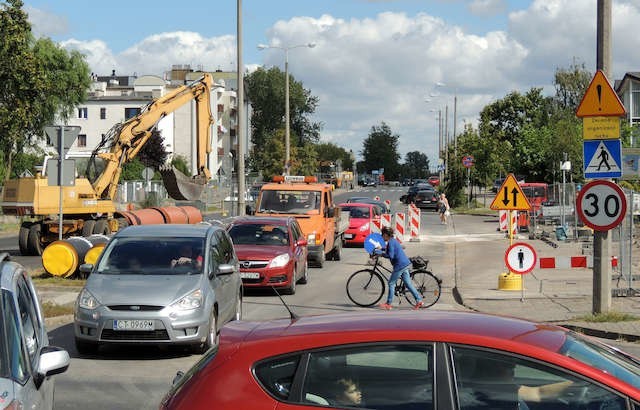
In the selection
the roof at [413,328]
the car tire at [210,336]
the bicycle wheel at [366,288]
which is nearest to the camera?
the roof at [413,328]

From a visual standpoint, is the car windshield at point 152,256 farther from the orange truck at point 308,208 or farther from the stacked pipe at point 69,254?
the orange truck at point 308,208

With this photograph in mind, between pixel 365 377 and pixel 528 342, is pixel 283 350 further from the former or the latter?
pixel 528 342

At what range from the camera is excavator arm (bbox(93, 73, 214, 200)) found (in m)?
31.7

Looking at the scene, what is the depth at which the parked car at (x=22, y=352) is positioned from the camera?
16.1 feet

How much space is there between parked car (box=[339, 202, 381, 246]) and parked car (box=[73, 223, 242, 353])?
20.6 metres

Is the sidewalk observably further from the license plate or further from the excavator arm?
the excavator arm

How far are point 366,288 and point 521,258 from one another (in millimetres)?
3033

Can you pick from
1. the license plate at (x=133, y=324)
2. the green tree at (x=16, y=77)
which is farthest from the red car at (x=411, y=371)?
the green tree at (x=16, y=77)

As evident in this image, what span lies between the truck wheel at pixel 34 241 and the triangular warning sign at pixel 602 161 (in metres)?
19.4

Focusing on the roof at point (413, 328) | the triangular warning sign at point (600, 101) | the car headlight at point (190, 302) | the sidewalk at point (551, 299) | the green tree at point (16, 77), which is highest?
the green tree at point (16, 77)

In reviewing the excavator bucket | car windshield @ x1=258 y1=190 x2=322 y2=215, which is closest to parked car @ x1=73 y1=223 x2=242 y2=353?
car windshield @ x1=258 y1=190 x2=322 y2=215

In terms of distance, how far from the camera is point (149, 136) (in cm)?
3344

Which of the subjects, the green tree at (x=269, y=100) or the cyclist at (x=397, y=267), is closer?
the cyclist at (x=397, y=267)

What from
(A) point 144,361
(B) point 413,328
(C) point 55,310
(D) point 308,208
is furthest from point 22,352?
(D) point 308,208
